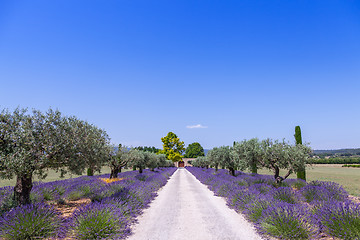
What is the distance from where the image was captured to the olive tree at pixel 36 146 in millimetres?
7160

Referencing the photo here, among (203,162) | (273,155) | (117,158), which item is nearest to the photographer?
(273,155)

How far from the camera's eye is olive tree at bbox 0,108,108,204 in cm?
716

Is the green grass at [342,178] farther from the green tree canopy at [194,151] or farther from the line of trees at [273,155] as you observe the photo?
the green tree canopy at [194,151]

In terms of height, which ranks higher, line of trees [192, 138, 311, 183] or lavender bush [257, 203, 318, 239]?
line of trees [192, 138, 311, 183]

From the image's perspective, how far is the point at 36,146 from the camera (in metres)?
7.61

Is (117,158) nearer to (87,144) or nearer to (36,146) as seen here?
(87,144)

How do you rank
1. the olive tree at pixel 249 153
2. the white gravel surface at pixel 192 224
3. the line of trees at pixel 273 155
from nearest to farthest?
the white gravel surface at pixel 192 224, the line of trees at pixel 273 155, the olive tree at pixel 249 153

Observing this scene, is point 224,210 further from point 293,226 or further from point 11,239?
point 11,239

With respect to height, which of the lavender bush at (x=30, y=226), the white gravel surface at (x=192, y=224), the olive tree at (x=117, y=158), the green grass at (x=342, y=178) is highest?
the olive tree at (x=117, y=158)

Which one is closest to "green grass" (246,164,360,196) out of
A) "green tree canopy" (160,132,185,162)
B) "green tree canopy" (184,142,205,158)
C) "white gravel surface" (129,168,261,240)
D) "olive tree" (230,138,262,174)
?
"olive tree" (230,138,262,174)

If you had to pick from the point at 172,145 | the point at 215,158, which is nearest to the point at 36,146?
the point at 215,158

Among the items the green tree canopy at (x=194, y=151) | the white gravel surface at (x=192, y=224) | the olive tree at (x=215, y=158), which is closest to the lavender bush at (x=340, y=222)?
the white gravel surface at (x=192, y=224)

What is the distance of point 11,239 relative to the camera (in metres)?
5.81

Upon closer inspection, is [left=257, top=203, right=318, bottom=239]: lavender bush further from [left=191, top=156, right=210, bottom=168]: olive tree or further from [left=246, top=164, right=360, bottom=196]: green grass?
[left=191, top=156, right=210, bottom=168]: olive tree
